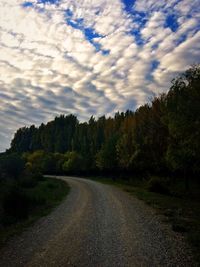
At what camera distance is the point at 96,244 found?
11.1 m

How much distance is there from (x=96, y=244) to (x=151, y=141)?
32840mm

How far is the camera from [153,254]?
9.90 m

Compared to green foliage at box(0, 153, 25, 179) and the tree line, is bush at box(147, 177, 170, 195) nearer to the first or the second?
the tree line

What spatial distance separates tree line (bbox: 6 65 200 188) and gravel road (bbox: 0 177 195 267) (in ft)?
36.9

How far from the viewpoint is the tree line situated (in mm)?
25273

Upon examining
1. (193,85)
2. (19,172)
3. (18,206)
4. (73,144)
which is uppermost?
(73,144)

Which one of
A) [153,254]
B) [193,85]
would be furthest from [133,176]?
[153,254]

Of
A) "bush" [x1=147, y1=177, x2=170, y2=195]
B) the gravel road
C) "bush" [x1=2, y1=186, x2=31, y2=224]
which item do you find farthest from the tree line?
"bush" [x1=2, y1=186, x2=31, y2=224]

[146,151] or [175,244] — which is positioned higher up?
[146,151]

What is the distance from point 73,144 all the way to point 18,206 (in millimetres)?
111529

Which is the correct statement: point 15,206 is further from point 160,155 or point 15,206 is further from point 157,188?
point 160,155

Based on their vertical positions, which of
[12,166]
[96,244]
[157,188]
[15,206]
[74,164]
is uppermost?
[74,164]

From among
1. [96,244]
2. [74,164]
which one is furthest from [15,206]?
[74,164]

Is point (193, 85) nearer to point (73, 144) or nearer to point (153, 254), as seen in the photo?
point (153, 254)
